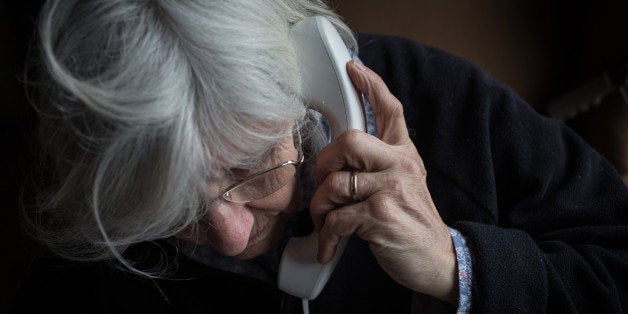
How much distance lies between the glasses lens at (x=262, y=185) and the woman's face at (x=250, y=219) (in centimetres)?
1

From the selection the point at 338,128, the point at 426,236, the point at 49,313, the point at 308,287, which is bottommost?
the point at 49,313

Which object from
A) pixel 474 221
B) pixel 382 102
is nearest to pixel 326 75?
pixel 382 102

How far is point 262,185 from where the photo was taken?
2.39 ft

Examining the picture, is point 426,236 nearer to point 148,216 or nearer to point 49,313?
point 148,216

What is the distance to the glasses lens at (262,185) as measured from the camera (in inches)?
→ 27.9

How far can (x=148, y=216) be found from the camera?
656 mm

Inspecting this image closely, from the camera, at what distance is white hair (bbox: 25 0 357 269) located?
1.82 feet

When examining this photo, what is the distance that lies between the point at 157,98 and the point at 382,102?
12.6 inches

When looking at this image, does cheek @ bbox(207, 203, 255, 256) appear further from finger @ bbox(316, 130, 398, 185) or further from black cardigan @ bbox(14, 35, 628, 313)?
black cardigan @ bbox(14, 35, 628, 313)

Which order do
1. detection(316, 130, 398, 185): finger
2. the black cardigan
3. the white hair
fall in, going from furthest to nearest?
the black cardigan → detection(316, 130, 398, 185): finger → the white hair

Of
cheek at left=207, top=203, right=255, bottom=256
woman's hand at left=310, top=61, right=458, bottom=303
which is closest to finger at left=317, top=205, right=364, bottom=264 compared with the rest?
woman's hand at left=310, top=61, right=458, bottom=303

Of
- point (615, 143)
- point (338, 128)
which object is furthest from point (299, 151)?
point (615, 143)

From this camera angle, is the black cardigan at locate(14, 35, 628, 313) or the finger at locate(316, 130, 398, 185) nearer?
the finger at locate(316, 130, 398, 185)

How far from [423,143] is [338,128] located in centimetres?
24
